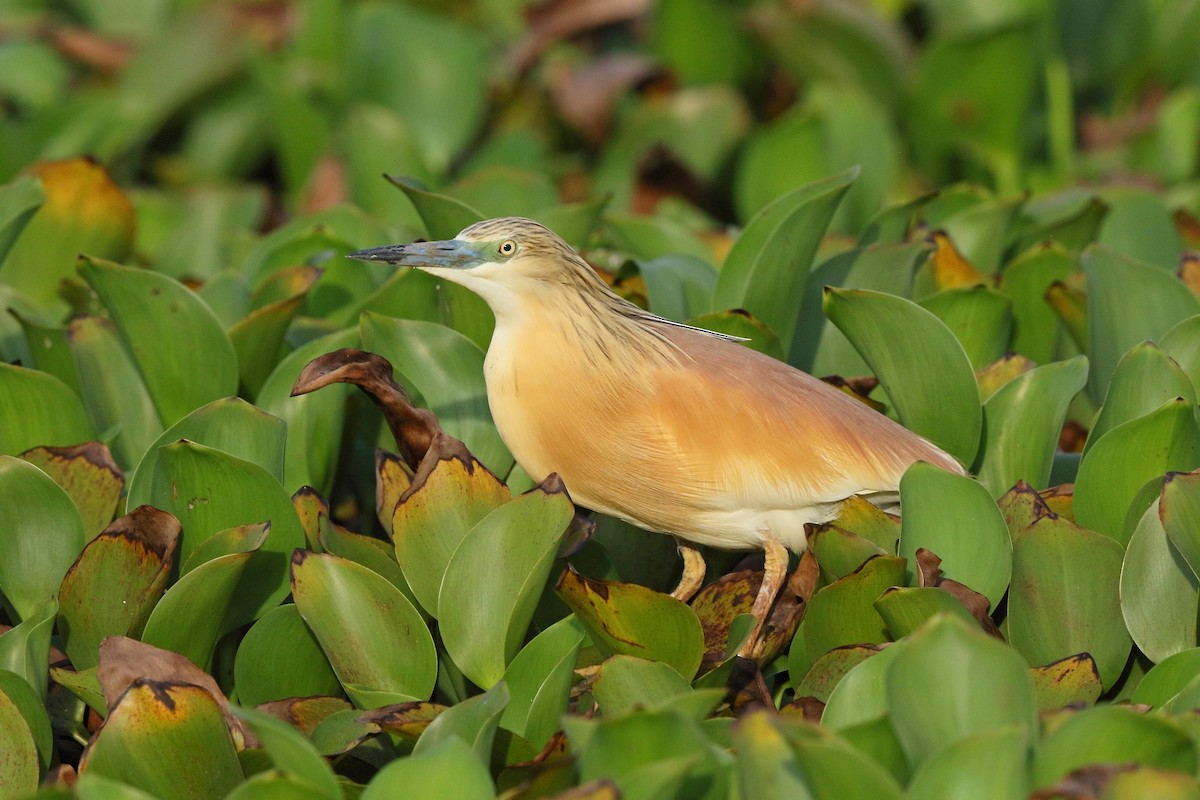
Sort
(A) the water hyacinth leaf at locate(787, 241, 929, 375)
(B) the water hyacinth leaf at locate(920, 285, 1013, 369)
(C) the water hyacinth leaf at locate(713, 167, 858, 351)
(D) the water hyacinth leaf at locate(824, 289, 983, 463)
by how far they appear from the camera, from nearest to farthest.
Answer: (D) the water hyacinth leaf at locate(824, 289, 983, 463)
(C) the water hyacinth leaf at locate(713, 167, 858, 351)
(B) the water hyacinth leaf at locate(920, 285, 1013, 369)
(A) the water hyacinth leaf at locate(787, 241, 929, 375)

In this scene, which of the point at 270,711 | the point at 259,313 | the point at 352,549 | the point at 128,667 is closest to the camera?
the point at 128,667

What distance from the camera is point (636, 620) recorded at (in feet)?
9.02

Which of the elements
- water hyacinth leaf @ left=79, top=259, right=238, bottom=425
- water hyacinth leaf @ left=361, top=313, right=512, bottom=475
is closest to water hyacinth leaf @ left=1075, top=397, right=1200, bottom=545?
water hyacinth leaf @ left=361, top=313, right=512, bottom=475

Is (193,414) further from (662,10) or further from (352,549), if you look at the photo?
(662,10)

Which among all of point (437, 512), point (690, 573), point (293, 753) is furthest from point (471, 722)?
point (690, 573)

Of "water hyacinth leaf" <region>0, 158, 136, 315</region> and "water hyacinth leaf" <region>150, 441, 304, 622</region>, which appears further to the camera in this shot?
"water hyacinth leaf" <region>0, 158, 136, 315</region>

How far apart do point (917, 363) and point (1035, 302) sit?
1.01 meters

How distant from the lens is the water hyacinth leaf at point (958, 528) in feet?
9.16

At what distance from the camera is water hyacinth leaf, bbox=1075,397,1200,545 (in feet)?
9.73

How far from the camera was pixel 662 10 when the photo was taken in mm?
6773

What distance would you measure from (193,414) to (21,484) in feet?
1.18

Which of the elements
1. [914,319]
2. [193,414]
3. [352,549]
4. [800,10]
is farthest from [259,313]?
[800,10]

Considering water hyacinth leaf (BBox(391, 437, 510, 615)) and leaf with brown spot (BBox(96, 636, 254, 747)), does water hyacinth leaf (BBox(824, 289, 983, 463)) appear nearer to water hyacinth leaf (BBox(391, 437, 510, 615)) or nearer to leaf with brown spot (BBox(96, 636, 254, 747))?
water hyacinth leaf (BBox(391, 437, 510, 615))

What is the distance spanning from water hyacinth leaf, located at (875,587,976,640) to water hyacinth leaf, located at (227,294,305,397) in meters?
1.58
